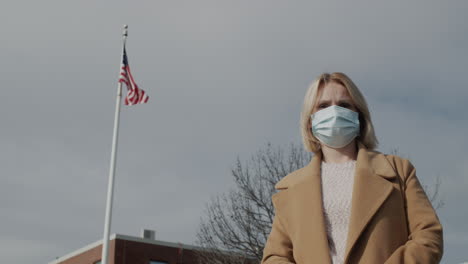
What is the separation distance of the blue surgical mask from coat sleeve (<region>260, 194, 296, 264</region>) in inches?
18.6

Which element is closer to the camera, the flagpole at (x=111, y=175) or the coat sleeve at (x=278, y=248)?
the coat sleeve at (x=278, y=248)

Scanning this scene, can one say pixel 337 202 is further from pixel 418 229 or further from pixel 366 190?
pixel 418 229

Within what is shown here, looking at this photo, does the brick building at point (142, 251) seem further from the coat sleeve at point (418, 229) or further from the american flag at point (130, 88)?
the coat sleeve at point (418, 229)

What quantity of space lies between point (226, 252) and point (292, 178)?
1991 centimetres

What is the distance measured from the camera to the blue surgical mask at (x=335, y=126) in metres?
3.23

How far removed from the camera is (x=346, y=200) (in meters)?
3.16

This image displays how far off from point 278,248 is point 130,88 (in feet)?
61.1

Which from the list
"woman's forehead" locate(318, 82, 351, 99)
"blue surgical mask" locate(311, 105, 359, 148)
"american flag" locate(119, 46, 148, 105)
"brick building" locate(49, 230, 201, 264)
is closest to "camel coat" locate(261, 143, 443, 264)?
"blue surgical mask" locate(311, 105, 359, 148)

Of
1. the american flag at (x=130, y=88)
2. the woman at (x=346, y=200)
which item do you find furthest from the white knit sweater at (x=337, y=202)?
the american flag at (x=130, y=88)

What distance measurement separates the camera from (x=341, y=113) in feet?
10.7

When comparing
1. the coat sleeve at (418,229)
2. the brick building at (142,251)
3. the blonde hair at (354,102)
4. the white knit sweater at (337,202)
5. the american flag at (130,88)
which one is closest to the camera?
the coat sleeve at (418,229)

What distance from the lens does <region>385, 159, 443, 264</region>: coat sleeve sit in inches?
112

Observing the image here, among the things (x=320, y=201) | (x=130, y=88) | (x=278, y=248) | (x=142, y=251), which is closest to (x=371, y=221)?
(x=320, y=201)

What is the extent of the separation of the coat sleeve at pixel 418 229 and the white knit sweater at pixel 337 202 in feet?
0.82
